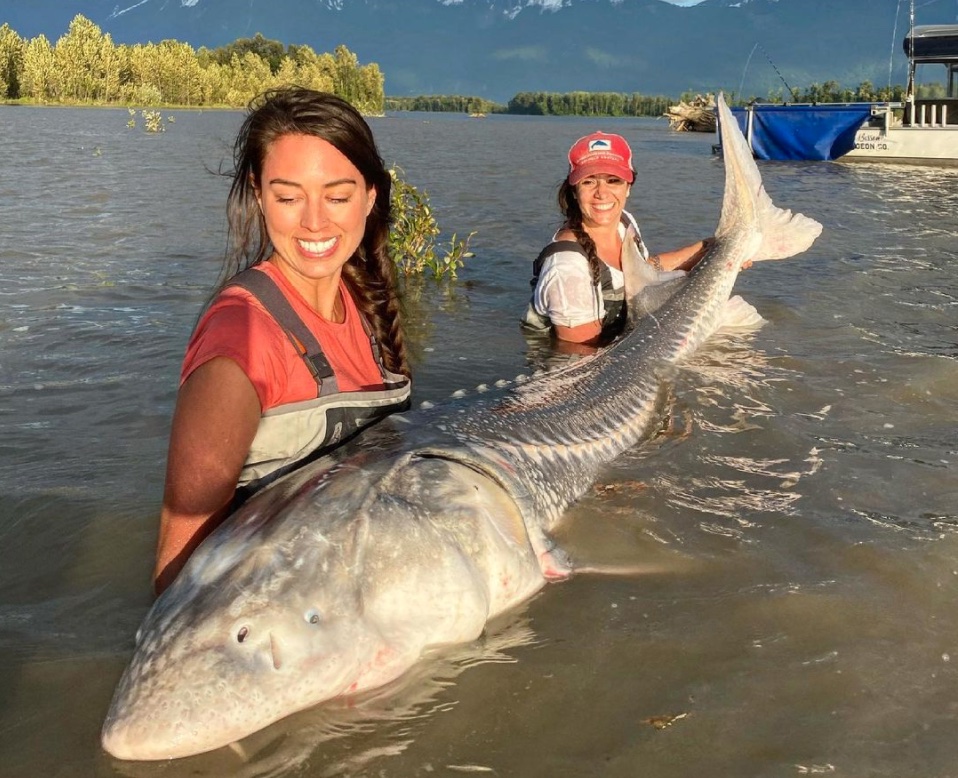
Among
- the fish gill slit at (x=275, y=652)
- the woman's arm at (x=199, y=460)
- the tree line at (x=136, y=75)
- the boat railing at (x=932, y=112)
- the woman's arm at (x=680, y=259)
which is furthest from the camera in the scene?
the tree line at (x=136, y=75)

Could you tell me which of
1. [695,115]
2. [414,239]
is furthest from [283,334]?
[695,115]

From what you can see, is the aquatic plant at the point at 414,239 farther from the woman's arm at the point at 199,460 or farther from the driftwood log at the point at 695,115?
the driftwood log at the point at 695,115

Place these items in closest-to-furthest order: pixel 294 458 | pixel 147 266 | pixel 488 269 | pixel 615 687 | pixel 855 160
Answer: pixel 615 687 < pixel 294 458 < pixel 147 266 < pixel 488 269 < pixel 855 160

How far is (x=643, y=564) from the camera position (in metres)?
3.29

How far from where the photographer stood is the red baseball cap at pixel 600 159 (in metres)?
5.85

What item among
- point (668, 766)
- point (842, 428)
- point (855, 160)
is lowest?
point (668, 766)

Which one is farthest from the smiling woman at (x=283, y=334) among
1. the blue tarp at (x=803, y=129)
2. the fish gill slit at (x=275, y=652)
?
the blue tarp at (x=803, y=129)

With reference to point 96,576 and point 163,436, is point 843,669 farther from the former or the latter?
point 163,436

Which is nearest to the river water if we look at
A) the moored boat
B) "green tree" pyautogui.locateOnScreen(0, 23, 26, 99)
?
the moored boat

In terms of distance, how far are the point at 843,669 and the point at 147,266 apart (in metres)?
8.32

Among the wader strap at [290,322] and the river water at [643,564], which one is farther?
the wader strap at [290,322]

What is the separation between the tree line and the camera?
298 feet

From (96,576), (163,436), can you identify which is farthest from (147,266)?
(96,576)

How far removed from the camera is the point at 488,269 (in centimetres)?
996
